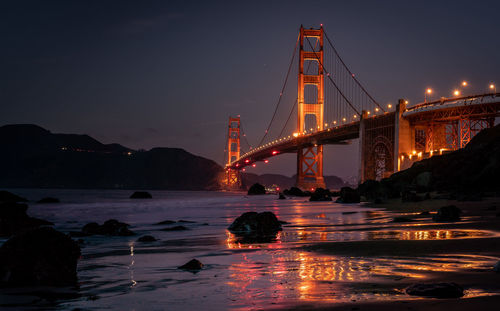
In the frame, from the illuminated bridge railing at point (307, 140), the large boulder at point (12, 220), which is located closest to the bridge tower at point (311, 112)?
the illuminated bridge railing at point (307, 140)

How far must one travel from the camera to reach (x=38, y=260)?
4.83 metres

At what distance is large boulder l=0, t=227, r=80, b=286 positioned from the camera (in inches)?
184

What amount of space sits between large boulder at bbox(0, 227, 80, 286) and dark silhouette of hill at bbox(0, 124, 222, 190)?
128 m

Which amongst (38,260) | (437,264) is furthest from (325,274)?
(38,260)

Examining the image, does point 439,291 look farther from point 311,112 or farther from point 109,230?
point 311,112

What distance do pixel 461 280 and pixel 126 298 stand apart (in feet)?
8.59

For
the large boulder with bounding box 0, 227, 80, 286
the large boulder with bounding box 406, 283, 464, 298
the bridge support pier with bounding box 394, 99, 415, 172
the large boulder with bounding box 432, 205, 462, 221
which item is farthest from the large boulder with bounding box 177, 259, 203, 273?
the bridge support pier with bounding box 394, 99, 415, 172

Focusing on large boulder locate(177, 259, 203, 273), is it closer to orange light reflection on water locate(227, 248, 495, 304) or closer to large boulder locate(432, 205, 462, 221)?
orange light reflection on water locate(227, 248, 495, 304)

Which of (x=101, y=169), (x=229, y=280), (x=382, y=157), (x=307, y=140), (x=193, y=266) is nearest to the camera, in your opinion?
(x=229, y=280)

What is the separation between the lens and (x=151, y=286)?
425cm

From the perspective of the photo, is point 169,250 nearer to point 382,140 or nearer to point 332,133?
Answer: point 382,140

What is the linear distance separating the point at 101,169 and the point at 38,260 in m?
153

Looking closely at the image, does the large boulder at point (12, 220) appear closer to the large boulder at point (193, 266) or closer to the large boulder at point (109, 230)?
the large boulder at point (109, 230)

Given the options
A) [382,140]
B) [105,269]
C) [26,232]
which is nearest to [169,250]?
[105,269]
